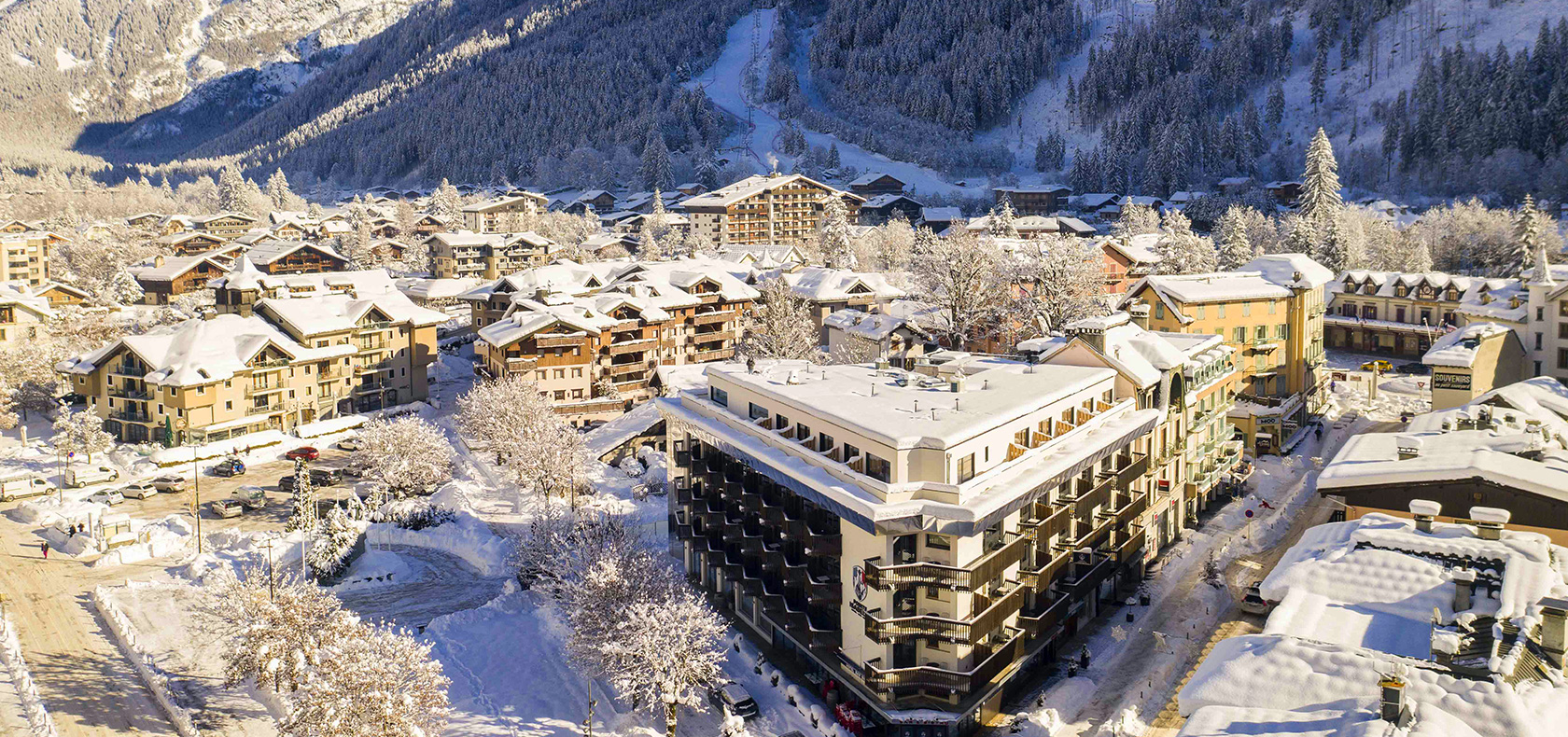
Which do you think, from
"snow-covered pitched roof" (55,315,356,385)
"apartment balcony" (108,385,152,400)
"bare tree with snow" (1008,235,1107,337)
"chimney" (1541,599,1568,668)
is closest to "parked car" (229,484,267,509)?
"snow-covered pitched roof" (55,315,356,385)

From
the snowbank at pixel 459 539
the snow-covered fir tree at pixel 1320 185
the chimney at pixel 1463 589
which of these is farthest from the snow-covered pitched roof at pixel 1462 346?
the snow-covered fir tree at pixel 1320 185

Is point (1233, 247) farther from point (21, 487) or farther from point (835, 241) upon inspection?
point (21, 487)

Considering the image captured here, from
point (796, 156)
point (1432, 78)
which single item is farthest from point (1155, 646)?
point (796, 156)

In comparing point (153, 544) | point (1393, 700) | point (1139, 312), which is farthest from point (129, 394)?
point (1393, 700)

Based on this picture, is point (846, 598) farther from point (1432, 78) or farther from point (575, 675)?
Result: point (1432, 78)

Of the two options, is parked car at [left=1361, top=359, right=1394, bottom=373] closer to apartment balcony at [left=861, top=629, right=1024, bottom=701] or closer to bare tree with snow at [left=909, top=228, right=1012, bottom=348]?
bare tree with snow at [left=909, top=228, right=1012, bottom=348]

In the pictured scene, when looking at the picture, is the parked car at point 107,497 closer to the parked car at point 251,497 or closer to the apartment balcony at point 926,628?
the parked car at point 251,497
